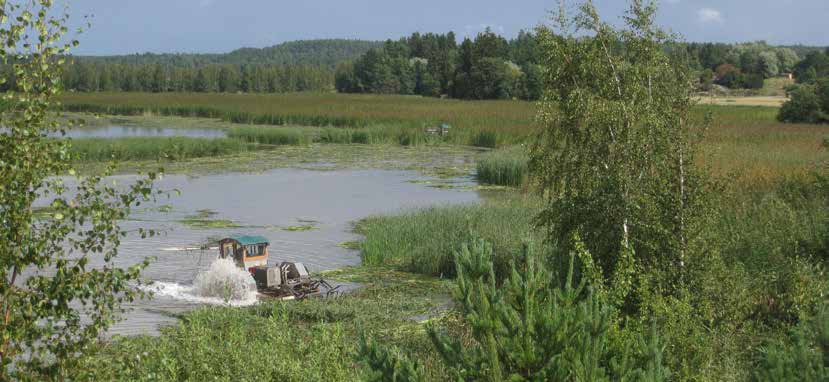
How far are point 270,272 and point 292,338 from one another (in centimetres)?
347

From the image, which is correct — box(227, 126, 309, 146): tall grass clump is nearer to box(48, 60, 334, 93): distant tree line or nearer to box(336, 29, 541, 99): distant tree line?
box(336, 29, 541, 99): distant tree line

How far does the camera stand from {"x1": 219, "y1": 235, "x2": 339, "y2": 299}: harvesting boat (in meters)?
13.3

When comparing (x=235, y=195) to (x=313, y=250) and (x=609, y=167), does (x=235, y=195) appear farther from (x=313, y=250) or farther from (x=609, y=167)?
(x=609, y=167)

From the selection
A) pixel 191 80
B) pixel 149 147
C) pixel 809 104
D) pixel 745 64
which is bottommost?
pixel 149 147

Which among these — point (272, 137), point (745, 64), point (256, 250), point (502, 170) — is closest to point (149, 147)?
point (272, 137)

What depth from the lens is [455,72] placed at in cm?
9119

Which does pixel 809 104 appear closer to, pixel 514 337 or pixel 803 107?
pixel 803 107

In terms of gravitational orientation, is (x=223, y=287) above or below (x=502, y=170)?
below

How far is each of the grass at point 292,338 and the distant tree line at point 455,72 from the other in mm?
56111

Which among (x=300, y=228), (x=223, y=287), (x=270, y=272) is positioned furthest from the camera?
(x=300, y=228)

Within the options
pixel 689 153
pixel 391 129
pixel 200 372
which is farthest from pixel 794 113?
pixel 200 372

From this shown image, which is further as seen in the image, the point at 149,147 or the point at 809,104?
the point at 809,104

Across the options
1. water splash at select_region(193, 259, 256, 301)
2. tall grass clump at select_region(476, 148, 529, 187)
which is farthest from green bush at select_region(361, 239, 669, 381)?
tall grass clump at select_region(476, 148, 529, 187)

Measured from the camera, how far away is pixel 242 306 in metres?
12.5
